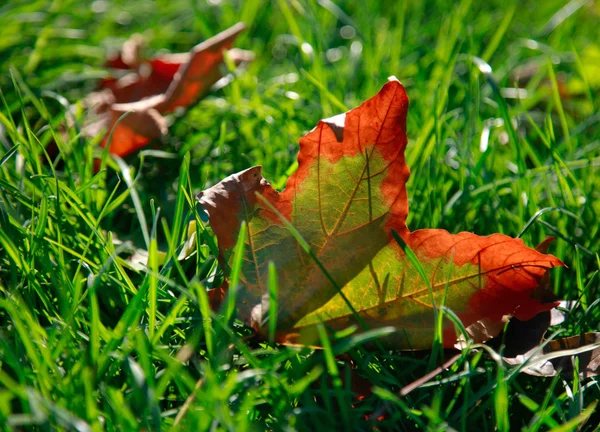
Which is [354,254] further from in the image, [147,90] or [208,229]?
[147,90]

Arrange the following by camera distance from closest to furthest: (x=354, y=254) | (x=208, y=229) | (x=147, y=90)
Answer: (x=354, y=254) < (x=208, y=229) < (x=147, y=90)

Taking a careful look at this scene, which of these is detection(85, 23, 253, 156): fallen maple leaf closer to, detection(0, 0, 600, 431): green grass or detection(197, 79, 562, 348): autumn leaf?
detection(0, 0, 600, 431): green grass

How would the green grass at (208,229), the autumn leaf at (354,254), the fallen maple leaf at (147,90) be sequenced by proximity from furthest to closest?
the fallen maple leaf at (147,90)
the autumn leaf at (354,254)
the green grass at (208,229)

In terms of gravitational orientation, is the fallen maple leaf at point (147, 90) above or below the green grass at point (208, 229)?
above

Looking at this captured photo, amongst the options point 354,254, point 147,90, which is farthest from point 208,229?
point 147,90

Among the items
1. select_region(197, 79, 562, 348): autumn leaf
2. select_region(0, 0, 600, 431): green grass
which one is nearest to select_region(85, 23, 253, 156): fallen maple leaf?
select_region(0, 0, 600, 431): green grass

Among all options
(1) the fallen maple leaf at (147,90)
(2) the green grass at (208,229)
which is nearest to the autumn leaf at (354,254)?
(2) the green grass at (208,229)

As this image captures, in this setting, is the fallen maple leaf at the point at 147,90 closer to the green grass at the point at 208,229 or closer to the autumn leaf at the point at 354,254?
the green grass at the point at 208,229

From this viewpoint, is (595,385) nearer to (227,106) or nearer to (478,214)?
(478,214)
